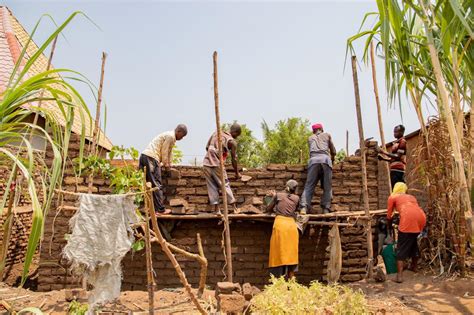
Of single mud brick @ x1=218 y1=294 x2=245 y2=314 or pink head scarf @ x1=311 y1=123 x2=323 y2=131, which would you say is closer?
single mud brick @ x1=218 y1=294 x2=245 y2=314

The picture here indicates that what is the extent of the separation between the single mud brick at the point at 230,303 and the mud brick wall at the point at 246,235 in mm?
2001

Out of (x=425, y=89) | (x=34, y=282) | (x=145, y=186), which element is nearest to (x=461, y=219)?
(x=425, y=89)

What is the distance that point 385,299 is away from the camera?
15.7 ft

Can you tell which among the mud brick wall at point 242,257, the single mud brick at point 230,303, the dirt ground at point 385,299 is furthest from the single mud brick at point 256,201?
the single mud brick at point 230,303

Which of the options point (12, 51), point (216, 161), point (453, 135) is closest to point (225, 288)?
point (216, 161)

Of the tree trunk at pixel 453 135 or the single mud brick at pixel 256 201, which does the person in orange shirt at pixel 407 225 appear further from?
the single mud brick at pixel 256 201

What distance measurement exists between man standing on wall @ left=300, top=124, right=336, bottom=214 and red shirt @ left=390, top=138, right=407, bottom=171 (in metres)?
1.15

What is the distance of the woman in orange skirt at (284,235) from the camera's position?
5649 millimetres

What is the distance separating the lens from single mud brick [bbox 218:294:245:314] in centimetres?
428

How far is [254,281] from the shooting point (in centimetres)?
638

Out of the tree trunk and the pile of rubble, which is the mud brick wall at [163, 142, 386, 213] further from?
the pile of rubble

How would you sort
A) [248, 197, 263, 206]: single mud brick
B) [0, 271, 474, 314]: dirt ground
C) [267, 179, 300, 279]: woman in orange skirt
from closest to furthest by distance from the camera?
[0, 271, 474, 314]: dirt ground
[267, 179, 300, 279]: woman in orange skirt
[248, 197, 263, 206]: single mud brick

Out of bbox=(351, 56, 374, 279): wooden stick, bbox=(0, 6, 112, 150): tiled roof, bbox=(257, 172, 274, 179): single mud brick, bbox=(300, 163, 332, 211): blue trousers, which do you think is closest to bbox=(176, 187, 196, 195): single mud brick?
bbox=(257, 172, 274, 179): single mud brick

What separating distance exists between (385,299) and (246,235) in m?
2.21
